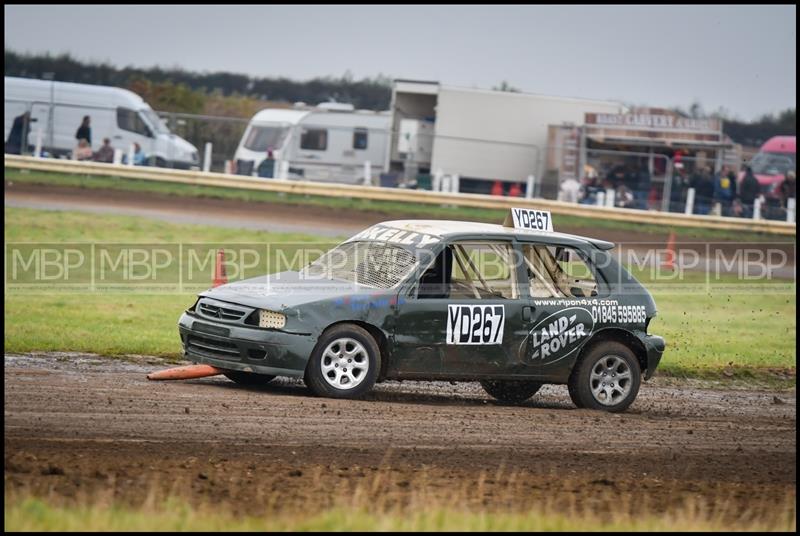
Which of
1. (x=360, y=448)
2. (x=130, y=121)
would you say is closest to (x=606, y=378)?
(x=360, y=448)

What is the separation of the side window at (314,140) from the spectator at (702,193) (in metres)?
10.6

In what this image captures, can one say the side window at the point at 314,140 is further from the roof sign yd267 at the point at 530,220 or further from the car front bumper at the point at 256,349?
the car front bumper at the point at 256,349

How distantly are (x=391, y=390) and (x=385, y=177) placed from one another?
2083cm

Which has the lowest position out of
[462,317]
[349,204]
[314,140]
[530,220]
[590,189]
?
[462,317]

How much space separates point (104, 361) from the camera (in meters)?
11.9

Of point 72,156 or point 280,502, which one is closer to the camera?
point 280,502

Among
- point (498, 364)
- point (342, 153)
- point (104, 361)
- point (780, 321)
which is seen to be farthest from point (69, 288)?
point (342, 153)

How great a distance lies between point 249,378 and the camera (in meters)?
10.4

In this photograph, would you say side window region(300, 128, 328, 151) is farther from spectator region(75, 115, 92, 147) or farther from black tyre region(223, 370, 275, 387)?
black tyre region(223, 370, 275, 387)

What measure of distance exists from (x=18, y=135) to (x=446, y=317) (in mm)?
22284

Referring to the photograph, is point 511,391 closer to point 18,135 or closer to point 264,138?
point 18,135

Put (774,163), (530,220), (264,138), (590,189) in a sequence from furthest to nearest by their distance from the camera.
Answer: (774,163) → (264,138) → (590,189) → (530,220)

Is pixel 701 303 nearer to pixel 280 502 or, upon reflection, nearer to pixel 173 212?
pixel 173 212

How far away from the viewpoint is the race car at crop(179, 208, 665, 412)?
9.52 metres
